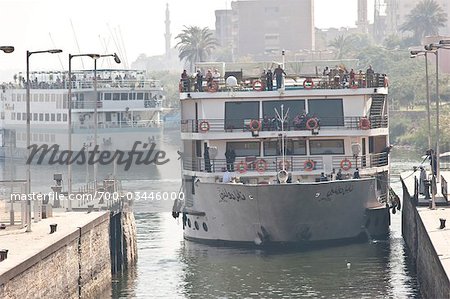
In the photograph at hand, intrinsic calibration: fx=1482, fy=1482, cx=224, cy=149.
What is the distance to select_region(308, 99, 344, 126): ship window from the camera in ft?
189

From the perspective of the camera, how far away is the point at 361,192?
54.5m

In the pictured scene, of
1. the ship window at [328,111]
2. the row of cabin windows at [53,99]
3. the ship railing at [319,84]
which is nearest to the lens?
the ship window at [328,111]

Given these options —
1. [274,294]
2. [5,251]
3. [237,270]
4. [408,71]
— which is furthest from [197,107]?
[408,71]

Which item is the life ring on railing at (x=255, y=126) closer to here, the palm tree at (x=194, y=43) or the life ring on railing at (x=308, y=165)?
the life ring on railing at (x=308, y=165)

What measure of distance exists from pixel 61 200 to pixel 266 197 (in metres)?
7.83

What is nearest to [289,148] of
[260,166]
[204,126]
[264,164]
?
[264,164]

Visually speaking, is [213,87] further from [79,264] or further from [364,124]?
[79,264]

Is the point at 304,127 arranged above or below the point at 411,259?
above

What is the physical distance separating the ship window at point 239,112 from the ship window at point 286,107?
0.41 meters

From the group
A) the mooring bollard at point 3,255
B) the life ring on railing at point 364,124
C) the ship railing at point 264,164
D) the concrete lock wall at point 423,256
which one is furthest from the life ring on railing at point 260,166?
the mooring bollard at point 3,255

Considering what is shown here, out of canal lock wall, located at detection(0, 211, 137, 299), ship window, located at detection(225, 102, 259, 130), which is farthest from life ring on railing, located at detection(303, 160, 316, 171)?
canal lock wall, located at detection(0, 211, 137, 299)

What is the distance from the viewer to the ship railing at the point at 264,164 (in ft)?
184

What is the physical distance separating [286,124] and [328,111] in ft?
6.76

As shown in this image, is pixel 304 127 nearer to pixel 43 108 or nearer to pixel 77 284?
pixel 77 284
